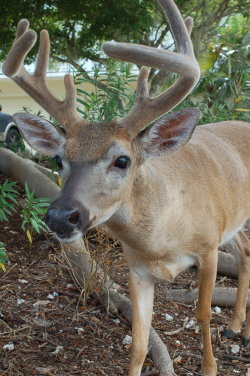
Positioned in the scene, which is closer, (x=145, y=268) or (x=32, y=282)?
(x=145, y=268)

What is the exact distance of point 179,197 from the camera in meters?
4.32

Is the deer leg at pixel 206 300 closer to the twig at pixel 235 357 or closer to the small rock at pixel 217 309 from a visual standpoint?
the twig at pixel 235 357

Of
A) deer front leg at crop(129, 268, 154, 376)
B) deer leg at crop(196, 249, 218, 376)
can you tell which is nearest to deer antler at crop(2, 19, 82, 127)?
deer front leg at crop(129, 268, 154, 376)

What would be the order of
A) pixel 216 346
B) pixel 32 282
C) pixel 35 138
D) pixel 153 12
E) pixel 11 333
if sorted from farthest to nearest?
pixel 153 12 → pixel 32 282 → pixel 216 346 → pixel 11 333 → pixel 35 138

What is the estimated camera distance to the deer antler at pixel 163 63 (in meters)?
3.32

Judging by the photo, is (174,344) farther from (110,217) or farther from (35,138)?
(35,138)

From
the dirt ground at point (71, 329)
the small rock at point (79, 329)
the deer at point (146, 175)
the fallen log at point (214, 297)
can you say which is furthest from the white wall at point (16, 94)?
the deer at point (146, 175)

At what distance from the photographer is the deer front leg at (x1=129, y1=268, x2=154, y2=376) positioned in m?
4.52

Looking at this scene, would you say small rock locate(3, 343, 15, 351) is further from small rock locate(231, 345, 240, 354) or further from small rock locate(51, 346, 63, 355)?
small rock locate(231, 345, 240, 354)

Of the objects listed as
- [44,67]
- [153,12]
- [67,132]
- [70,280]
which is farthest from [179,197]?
[153,12]

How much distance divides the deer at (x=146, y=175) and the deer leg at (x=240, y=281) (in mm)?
710

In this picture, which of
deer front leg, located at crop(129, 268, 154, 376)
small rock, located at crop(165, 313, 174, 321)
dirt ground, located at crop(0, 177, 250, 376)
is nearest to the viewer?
deer front leg, located at crop(129, 268, 154, 376)

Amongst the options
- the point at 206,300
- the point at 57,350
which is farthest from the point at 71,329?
the point at 206,300

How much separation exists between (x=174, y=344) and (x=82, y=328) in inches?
30.0
